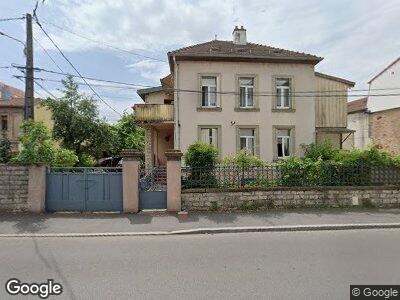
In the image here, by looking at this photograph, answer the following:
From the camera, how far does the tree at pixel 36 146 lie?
1020 cm

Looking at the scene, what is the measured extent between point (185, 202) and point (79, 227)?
3.31m

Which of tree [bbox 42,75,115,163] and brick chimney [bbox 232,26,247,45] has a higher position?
brick chimney [bbox 232,26,247,45]

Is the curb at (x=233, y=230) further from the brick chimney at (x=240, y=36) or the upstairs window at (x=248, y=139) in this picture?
the brick chimney at (x=240, y=36)

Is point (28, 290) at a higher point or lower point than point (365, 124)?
lower

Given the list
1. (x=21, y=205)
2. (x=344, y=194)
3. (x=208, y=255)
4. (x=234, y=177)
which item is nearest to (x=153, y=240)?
(x=208, y=255)

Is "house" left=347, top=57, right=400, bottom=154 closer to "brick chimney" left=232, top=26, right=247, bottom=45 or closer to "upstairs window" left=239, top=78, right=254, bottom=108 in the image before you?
"upstairs window" left=239, top=78, right=254, bottom=108

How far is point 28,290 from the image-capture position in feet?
14.4

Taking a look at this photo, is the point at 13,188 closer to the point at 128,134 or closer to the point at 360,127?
the point at 128,134

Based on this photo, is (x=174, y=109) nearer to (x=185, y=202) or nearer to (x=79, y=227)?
(x=185, y=202)

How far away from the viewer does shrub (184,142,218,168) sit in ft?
35.8

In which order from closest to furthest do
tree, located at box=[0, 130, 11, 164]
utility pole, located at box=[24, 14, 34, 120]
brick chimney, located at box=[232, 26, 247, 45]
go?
utility pole, located at box=[24, 14, 34, 120]
tree, located at box=[0, 130, 11, 164]
brick chimney, located at box=[232, 26, 247, 45]

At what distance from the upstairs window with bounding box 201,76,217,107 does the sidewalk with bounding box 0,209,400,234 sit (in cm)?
981

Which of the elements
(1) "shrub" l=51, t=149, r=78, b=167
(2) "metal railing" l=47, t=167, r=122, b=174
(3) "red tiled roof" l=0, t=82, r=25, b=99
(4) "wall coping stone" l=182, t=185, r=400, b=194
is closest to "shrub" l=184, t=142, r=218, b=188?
(4) "wall coping stone" l=182, t=185, r=400, b=194

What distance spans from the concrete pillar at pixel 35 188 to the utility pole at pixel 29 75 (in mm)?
2621
